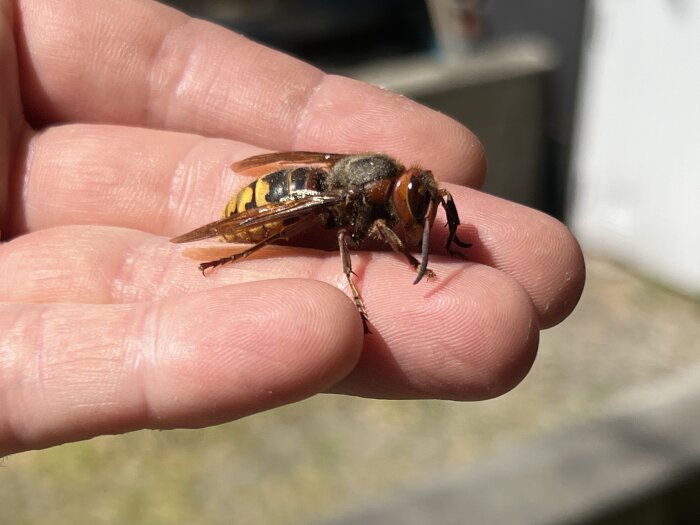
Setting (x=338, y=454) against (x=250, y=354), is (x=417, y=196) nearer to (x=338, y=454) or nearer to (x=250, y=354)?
(x=250, y=354)

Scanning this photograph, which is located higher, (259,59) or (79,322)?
(259,59)

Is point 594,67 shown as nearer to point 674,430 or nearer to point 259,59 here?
point 674,430

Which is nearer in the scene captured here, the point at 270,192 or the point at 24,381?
the point at 24,381

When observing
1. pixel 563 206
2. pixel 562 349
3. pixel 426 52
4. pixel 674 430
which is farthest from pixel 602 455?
pixel 426 52

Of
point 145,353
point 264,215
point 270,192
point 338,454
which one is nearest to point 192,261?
point 264,215

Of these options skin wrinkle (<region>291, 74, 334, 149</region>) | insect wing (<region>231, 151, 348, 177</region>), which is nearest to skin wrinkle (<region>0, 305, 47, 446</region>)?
insect wing (<region>231, 151, 348, 177</region>)
